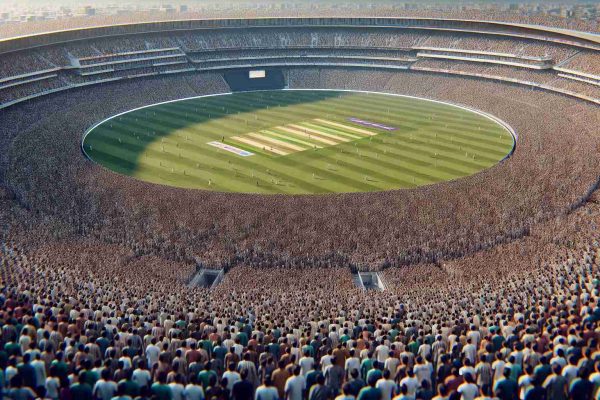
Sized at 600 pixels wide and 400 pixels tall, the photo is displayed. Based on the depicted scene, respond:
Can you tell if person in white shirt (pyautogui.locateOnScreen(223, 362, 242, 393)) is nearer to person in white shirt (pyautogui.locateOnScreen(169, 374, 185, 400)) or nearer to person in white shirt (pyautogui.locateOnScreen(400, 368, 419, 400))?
person in white shirt (pyautogui.locateOnScreen(169, 374, 185, 400))

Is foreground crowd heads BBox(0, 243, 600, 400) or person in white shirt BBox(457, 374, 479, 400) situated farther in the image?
foreground crowd heads BBox(0, 243, 600, 400)

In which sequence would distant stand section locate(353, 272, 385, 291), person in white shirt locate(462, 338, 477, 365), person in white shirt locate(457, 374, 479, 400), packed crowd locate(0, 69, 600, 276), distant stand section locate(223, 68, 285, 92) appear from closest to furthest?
1. person in white shirt locate(457, 374, 479, 400)
2. person in white shirt locate(462, 338, 477, 365)
3. distant stand section locate(353, 272, 385, 291)
4. packed crowd locate(0, 69, 600, 276)
5. distant stand section locate(223, 68, 285, 92)

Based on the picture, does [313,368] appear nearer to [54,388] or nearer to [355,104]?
[54,388]

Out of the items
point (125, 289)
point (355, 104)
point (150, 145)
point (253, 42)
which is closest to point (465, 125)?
point (355, 104)

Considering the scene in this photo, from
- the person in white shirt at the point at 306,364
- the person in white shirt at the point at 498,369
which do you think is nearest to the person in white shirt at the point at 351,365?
the person in white shirt at the point at 306,364

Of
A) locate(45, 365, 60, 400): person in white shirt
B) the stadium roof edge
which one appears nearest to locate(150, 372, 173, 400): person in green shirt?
locate(45, 365, 60, 400): person in white shirt

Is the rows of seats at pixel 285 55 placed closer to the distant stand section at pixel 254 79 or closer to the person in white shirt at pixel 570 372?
the distant stand section at pixel 254 79
